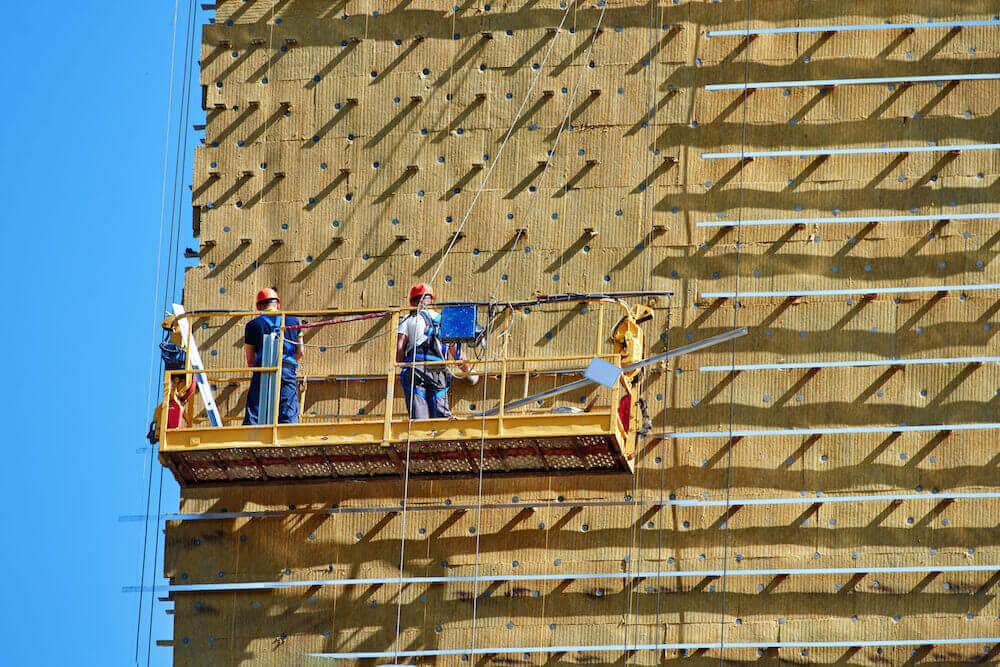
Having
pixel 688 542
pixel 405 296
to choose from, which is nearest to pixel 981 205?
pixel 688 542

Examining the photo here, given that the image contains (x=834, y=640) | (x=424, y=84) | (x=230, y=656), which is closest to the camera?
(x=834, y=640)

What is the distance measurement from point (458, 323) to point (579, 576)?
2972 mm

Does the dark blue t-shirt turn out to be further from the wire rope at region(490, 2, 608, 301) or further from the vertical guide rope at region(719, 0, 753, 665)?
the vertical guide rope at region(719, 0, 753, 665)

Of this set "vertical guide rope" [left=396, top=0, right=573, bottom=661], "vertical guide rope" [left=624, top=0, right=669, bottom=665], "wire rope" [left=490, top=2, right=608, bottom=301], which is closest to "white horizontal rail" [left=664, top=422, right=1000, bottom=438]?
"vertical guide rope" [left=624, top=0, right=669, bottom=665]

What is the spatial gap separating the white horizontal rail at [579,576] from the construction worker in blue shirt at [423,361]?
1886 mm

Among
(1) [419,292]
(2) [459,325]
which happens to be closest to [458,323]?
(2) [459,325]

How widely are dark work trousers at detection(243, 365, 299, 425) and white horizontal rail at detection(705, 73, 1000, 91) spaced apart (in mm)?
5680

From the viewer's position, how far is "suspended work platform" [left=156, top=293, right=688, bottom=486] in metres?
18.2

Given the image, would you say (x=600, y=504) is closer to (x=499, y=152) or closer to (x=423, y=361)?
(x=423, y=361)

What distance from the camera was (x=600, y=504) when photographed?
1941cm

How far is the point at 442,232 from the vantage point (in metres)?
20.7

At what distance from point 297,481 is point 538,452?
9.06ft

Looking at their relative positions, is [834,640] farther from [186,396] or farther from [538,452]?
[186,396]

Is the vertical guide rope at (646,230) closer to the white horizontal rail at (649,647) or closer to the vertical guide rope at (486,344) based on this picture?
the white horizontal rail at (649,647)
